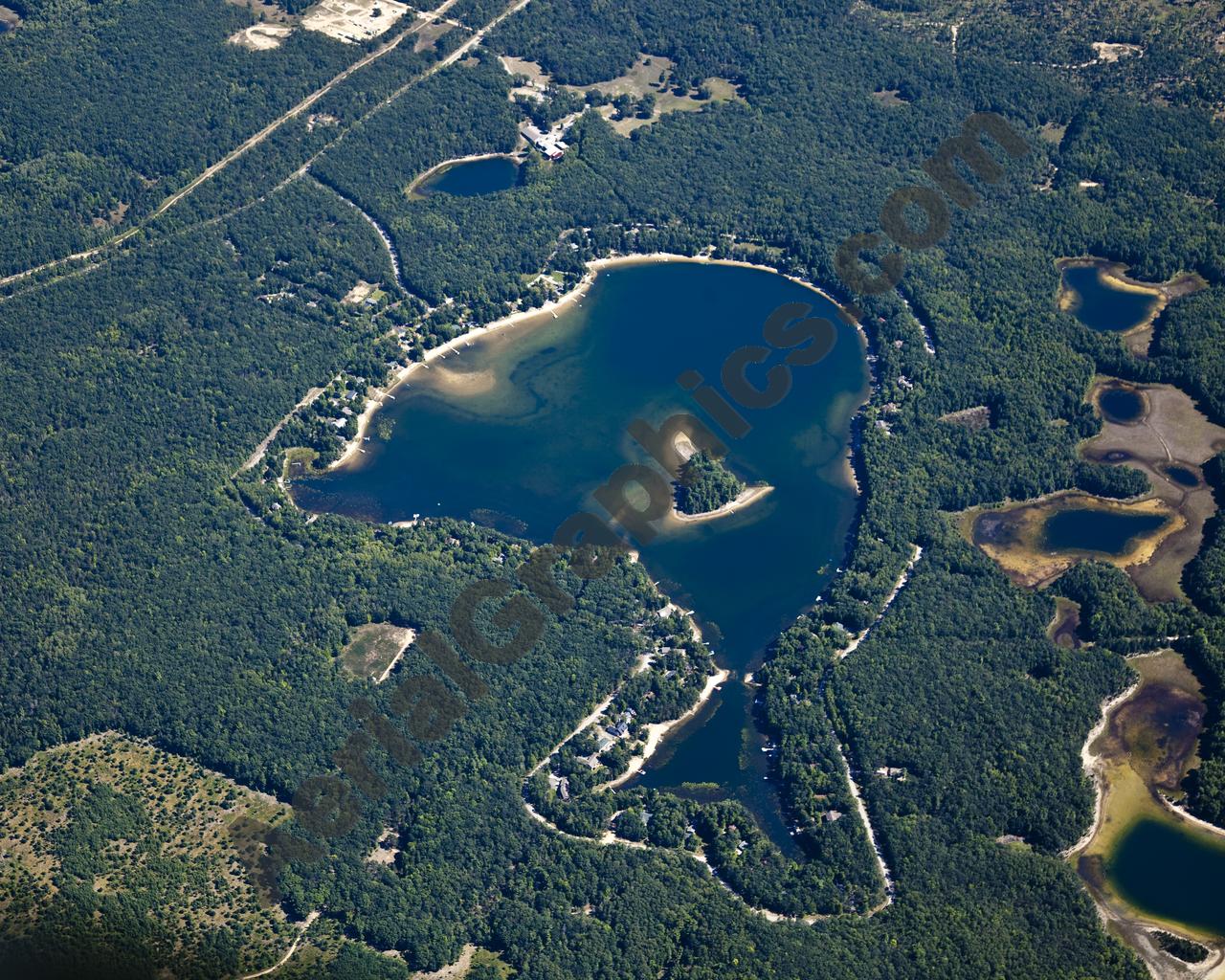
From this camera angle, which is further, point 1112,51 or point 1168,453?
point 1112,51

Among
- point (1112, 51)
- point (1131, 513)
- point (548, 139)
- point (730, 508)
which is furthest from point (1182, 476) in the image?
point (548, 139)

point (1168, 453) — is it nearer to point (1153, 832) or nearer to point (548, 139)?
point (1153, 832)

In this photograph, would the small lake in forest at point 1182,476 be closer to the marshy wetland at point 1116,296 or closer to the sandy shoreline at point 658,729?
the marshy wetland at point 1116,296

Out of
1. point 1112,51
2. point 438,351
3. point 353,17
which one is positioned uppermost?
point 1112,51

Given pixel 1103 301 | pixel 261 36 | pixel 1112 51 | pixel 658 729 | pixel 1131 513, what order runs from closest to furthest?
1. pixel 658 729
2. pixel 1131 513
3. pixel 1103 301
4. pixel 1112 51
5. pixel 261 36

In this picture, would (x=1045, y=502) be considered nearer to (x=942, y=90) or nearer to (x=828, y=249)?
(x=828, y=249)

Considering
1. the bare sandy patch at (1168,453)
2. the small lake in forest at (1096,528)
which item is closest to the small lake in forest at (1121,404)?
the bare sandy patch at (1168,453)

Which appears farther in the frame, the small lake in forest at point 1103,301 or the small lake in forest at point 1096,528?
the small lake in forest at point 1103,301
